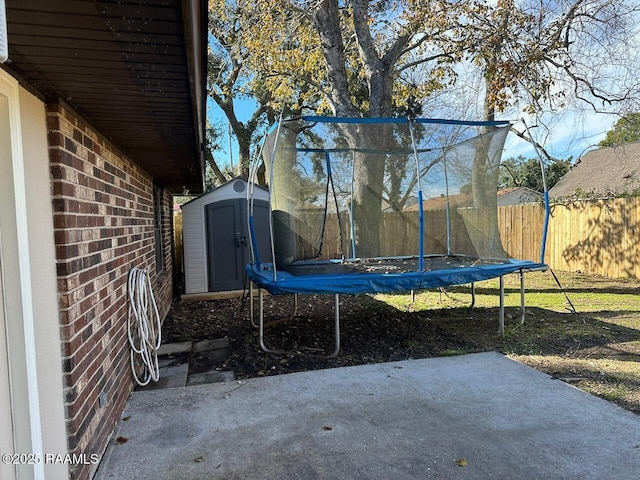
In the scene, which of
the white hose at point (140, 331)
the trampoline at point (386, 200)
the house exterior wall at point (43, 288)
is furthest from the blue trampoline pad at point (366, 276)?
the house exterior wall at point (43, 288)

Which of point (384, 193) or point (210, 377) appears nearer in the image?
point (210, 377)

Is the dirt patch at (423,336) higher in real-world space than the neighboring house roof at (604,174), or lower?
lower

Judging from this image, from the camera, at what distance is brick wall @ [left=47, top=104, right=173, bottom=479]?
2012 millimetres

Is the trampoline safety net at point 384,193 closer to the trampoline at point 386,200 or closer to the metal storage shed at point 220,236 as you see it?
the trampoline at point 386,200

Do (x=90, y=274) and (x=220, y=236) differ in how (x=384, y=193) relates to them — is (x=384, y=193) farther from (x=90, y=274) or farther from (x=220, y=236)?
(x=90, y=274)

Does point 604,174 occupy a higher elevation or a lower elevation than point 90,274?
higher

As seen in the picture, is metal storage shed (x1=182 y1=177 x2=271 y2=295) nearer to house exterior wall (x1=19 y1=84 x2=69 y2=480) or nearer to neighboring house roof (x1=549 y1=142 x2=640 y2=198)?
house exterior wall (x1=19 y1=84 x2=69 y2=480)

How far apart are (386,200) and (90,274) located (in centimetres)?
434

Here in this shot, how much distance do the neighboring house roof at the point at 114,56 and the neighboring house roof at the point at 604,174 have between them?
52.4 feet

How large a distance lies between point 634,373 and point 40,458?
4.41 meters

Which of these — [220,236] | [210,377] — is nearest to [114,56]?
[210,377]

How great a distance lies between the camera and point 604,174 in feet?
61.2

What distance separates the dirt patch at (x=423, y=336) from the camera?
153 inches

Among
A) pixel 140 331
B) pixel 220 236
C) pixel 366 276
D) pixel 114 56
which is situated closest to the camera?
pixel 114 56
